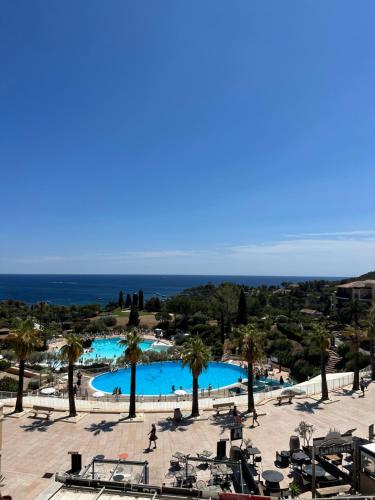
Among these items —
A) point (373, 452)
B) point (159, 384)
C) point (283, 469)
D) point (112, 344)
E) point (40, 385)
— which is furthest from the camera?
point (112, 344)

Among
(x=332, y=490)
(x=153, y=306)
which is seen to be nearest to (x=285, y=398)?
(x=332, y=490)

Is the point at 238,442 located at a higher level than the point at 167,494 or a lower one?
lower

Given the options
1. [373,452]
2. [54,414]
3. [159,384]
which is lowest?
[159,384]

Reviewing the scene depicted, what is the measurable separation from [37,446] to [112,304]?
95.5 m

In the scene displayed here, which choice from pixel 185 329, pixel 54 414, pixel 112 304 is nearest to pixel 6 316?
pixel 112 304

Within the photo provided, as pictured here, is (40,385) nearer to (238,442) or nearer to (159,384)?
(159,384)

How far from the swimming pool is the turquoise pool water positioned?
→ 9.29 m

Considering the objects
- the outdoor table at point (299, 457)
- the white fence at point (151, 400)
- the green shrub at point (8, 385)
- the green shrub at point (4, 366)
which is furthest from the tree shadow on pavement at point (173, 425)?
the green shrub at point (4, 366)

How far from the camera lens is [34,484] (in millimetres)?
14680

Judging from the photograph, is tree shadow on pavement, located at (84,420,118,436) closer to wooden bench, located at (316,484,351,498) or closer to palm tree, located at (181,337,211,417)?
palm tree, located at (181,337,211,417)

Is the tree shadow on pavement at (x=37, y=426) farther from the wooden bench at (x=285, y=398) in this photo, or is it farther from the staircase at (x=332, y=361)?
the staircase at (x=332, y=361)

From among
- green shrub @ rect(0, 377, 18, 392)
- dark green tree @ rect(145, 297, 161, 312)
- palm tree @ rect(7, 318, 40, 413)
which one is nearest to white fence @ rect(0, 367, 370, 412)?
palm tree @ rect(7, 318, 40, 413)

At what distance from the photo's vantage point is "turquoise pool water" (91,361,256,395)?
124 ft

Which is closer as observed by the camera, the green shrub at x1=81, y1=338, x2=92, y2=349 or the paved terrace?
the paved terrace
